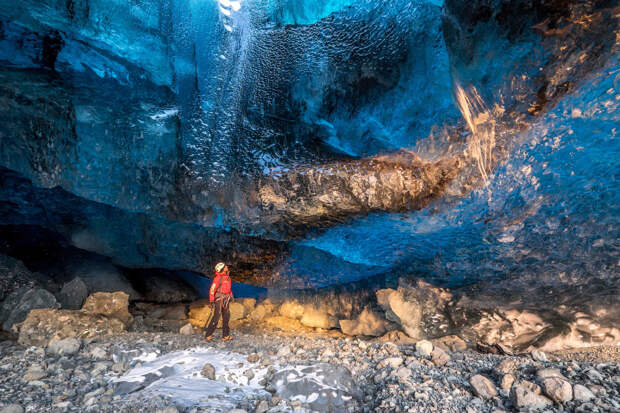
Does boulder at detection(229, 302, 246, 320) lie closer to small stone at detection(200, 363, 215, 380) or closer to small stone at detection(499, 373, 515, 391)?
small stone at detection(200, 363, 215, 380)

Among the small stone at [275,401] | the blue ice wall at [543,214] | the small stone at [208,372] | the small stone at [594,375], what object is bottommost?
the small stone at [275,401]

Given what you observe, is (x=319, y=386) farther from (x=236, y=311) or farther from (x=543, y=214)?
(x=236, y=311)

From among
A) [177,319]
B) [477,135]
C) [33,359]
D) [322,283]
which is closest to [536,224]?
[477,135]

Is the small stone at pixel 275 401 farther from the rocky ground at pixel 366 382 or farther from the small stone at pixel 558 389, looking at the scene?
the small stone at pixel 558 389

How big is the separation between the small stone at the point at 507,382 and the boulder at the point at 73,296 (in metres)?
6.99

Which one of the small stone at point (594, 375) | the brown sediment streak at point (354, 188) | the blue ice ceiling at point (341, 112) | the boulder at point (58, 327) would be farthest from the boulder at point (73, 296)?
the small stone at point (594, 375)

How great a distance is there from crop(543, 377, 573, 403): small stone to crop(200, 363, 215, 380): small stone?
2.57m

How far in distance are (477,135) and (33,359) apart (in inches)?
210

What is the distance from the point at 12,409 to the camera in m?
2.13

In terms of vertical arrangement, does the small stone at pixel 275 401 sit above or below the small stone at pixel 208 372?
below

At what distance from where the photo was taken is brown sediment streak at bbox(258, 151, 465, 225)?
11.9 ft

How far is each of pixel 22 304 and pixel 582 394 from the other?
740 cm

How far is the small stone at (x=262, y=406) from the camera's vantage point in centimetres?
213

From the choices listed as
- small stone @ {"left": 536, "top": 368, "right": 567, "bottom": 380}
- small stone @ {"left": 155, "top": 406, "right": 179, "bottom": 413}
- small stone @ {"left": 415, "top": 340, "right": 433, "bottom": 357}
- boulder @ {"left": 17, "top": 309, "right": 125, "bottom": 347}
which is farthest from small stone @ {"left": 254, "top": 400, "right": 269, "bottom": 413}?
boulder @ {"left": 17, "top": 309, "right": 125, "bottom": 347}
